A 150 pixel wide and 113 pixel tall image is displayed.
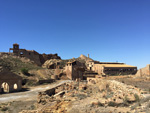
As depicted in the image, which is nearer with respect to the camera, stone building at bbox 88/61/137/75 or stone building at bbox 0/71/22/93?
stone building at bbox 0/71/22/93

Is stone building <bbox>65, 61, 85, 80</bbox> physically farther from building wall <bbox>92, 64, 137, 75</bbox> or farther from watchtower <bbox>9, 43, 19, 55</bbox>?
watchtower <bbox>9, 43, 19, 55</bbox>

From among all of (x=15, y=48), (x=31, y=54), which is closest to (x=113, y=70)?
(x=31, y=54)

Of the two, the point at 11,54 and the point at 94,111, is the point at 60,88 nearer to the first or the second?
the point at 94,111

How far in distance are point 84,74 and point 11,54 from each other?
30.0m

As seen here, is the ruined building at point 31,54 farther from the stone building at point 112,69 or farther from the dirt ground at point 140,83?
the dirt ground at point 140,83

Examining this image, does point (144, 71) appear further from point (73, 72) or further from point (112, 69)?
point (73, 72)

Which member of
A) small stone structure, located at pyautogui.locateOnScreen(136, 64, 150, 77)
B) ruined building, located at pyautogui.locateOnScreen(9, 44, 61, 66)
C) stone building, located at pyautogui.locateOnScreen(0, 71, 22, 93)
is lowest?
stone building, located at pyautogui.locateOnScreen(0, 71, 22, 93)

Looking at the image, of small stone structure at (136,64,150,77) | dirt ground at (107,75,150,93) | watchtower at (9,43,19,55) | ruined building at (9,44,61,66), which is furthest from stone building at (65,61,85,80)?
watchtower at (9,43,19,55)

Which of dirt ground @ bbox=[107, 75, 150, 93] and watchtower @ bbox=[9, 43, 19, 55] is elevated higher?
watchtower @ bbox=[9, 43, 19, 55]

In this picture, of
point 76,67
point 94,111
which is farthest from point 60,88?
point 76,67

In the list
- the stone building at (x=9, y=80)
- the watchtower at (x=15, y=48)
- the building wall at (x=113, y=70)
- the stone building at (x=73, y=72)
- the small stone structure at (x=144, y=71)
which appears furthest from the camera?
the watchtower at (x=15, y=48)

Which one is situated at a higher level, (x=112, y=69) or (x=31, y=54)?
(x=31, y=54)

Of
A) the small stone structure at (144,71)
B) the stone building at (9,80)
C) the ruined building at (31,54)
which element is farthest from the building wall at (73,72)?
the ruined building at (31,54)

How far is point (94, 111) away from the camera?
7.72 m
